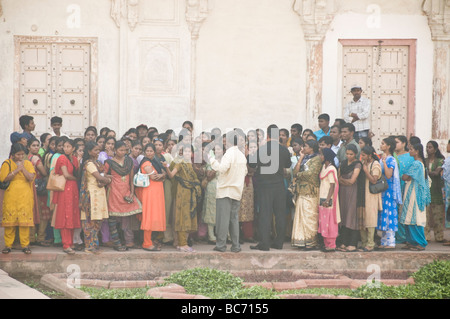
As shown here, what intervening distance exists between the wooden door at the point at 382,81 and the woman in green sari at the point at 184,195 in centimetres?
509

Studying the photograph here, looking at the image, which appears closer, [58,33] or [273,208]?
[273,208]

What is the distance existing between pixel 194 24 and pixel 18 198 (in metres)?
5.71

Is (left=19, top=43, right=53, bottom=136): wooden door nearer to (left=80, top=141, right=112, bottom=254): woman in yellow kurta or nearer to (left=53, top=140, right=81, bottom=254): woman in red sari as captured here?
(left=53, top=140, right=81, bottom=254): woman in red sari

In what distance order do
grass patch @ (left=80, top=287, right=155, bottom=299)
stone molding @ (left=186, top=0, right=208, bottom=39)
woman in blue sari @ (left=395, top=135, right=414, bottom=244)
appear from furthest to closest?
stone molding @ (left=186, top=0, right=208, bottom=39)
woman in blue sari @ (left=395, top=135, right=414, bottom=244)
grass patch @ (left=80, top=287, right=155, bottom=299)

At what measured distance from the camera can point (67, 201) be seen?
9203 millimetres

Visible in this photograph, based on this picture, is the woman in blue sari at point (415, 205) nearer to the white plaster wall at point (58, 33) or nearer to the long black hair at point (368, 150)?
the long black hair at point (368, 150)

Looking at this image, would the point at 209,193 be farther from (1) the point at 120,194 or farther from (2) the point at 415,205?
(2) the point at 415,205

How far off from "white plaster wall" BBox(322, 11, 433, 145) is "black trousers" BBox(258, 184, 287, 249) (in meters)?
4.12

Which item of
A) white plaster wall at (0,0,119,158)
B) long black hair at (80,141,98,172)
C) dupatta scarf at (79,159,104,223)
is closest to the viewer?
dupatta scarf at (79,159,104,223)

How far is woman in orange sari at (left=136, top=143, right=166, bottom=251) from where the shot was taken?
9398mm

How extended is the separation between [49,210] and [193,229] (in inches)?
80.6

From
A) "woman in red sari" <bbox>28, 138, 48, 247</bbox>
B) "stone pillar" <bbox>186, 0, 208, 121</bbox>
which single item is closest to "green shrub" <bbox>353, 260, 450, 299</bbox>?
"woman in red sari" <bbox>28, 138, 48, 247</bbox>

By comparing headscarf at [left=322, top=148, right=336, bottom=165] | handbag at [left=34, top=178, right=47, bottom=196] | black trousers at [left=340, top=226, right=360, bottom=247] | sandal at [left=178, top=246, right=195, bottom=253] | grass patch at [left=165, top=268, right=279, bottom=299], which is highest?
headscarf at [left=322, top=148, right=336, bottom=165]

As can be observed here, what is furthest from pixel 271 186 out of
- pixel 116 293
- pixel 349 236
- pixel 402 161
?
pixel 116 293
